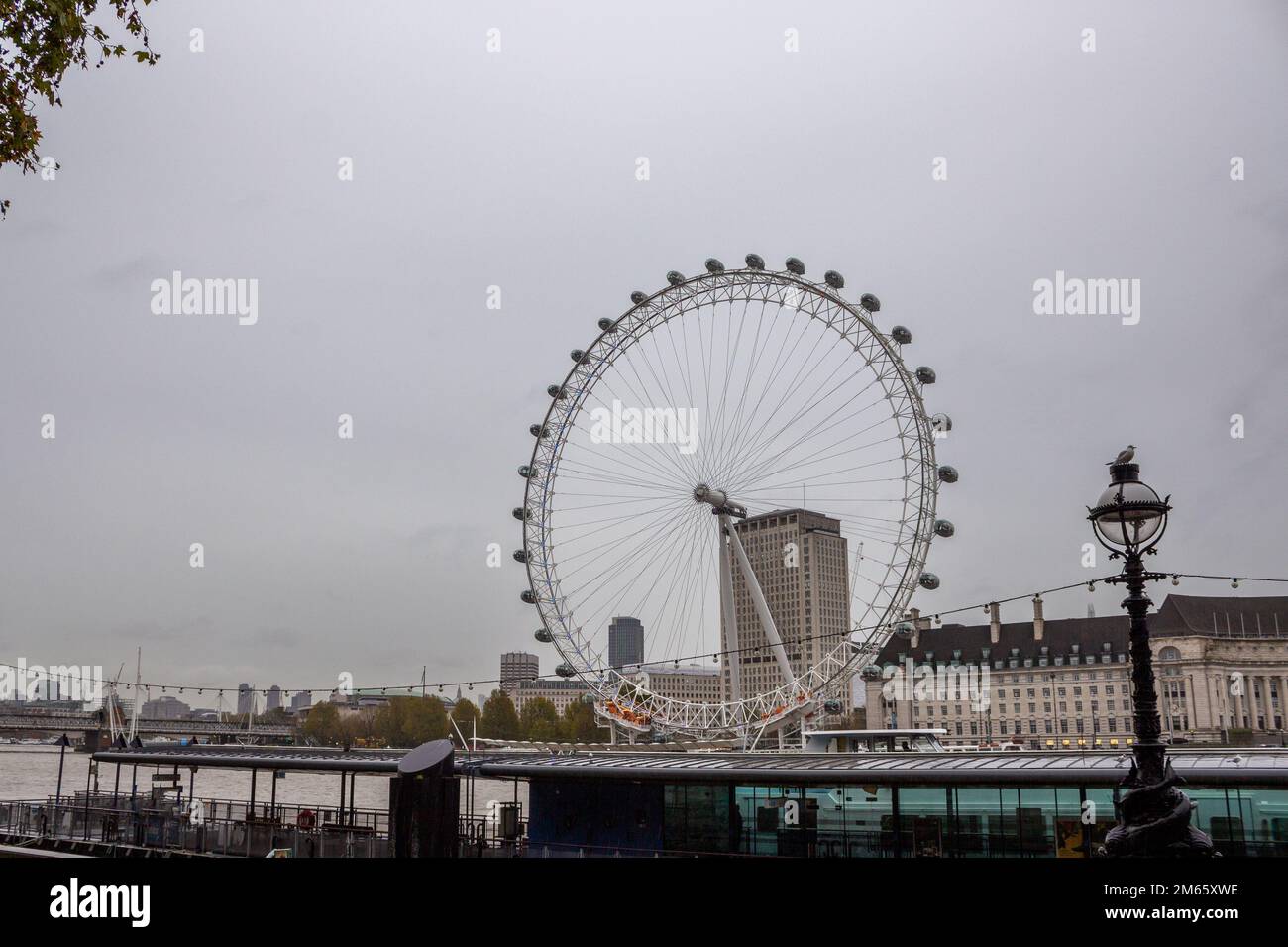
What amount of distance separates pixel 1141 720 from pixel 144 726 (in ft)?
566

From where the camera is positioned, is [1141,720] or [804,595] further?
[804,595]

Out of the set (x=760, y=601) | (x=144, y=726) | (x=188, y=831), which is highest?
(x=760, y=601)

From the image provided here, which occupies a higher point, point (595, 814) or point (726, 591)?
point (726, 591)

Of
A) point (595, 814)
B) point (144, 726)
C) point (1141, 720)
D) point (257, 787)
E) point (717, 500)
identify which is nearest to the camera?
point (1141, 720)

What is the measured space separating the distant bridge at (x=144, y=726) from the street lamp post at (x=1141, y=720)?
125385 millimetres

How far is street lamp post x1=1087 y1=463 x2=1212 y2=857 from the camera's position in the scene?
8164 millimetres

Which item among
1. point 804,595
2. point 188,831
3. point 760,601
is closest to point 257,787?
point 804,595

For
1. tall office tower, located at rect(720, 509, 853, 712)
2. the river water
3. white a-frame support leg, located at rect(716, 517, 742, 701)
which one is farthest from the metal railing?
tall office tower, located at rect(720, 509, 853, 712)

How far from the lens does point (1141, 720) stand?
28.2 ft

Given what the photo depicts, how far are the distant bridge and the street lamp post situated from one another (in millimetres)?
125385

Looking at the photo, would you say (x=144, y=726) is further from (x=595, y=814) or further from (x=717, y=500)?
(x=595, y=814)

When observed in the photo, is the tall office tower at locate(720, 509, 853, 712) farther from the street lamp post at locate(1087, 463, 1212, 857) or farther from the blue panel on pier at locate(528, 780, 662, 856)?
the street lamp post at locate(1087, 463, 1212, 857)

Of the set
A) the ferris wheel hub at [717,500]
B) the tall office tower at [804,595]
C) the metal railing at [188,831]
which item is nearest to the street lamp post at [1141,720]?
the metal railing at [188,831]
